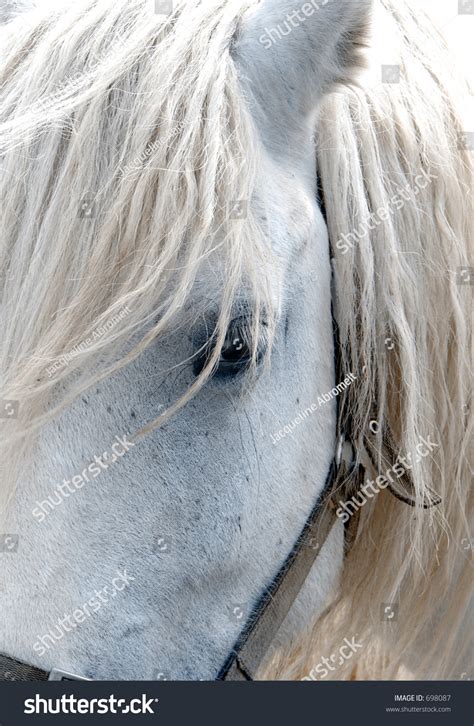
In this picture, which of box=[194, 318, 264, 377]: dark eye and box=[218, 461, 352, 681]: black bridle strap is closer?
box=[194, 318, 264, 377]: dark eye

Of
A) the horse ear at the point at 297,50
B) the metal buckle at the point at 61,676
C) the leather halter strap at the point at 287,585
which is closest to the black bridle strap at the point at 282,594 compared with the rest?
the leather halter strap at the point at 287,585

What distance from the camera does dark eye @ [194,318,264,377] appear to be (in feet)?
3.30

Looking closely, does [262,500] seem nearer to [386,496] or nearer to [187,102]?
[386,496]

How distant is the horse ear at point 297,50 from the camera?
107 centimetres

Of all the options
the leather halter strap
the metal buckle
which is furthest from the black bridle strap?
the metal buckle

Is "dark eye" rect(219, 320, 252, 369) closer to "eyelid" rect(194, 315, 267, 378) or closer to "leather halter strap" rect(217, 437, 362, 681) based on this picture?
"eyelid" rect(194, 315, 267, 378)

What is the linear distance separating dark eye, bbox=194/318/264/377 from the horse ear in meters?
0.36

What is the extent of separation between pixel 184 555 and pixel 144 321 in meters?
0.34

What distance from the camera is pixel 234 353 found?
103 cm

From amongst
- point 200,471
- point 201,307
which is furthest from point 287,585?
point 201,307

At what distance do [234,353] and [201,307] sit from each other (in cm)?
8

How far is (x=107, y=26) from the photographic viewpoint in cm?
114

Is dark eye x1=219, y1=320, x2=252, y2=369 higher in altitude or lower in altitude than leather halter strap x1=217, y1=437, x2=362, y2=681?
higher

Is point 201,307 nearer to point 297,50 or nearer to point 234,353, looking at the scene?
point 234,353
